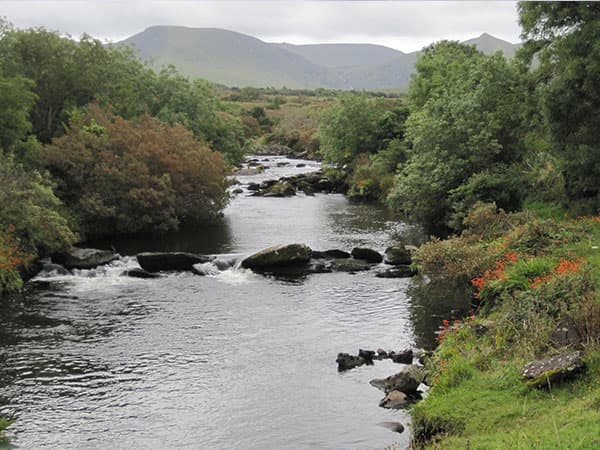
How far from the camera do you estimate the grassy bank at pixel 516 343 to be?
51.0 ft

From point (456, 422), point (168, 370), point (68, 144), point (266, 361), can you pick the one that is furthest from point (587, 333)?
point (68, 144)

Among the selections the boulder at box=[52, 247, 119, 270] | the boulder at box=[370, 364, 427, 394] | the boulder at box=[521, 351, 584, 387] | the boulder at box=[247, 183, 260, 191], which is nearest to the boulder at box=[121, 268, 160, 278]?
the boulder at box=[52, 247, 119, 270]

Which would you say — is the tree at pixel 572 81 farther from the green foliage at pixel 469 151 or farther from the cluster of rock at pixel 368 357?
the cluster of rock at pixel 368 357

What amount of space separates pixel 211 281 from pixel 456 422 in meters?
22.1

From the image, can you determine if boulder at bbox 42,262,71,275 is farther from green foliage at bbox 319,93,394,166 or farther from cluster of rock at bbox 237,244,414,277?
green foliage at bbox 319,93,394,166

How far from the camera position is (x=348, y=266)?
40000 mm

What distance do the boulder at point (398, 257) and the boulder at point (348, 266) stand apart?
151cm

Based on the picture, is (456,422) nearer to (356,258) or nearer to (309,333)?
(309,333)

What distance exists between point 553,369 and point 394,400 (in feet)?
18.4

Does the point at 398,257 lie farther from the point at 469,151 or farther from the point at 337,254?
the point at 469,151

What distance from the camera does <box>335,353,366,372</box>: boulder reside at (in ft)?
80.5

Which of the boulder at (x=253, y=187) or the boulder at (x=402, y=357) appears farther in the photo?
the boulder at (x=253, y=187)

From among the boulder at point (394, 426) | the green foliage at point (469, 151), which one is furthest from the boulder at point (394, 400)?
the green foliage at point (469, 151)

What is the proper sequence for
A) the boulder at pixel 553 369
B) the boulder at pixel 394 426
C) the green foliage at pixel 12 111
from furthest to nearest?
1. the green foliage at pixel 12 111
2. the boulder at pixel 394 426
3. the boulder at pixel 553 369
